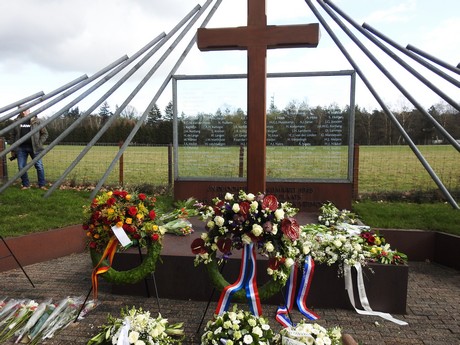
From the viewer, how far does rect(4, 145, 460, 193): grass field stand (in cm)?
753

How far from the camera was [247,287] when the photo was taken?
330cm

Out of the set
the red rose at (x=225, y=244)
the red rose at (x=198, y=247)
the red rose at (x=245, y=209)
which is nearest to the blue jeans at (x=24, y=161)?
the red rose at (x=198, y=247)

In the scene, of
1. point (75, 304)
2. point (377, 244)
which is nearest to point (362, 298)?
point (377, 244)

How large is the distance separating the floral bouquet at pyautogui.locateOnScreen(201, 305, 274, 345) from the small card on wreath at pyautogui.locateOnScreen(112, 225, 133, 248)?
1.13 metres

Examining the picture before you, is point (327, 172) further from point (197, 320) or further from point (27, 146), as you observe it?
point (27, 146)

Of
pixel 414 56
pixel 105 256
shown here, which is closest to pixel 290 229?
pixel 105 256

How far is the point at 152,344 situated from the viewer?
2.85 meters

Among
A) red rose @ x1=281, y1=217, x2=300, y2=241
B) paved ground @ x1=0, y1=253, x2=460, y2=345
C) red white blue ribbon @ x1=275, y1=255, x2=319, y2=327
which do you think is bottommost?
paved ground @ x1=0, y1=253, x2=460, y2=345

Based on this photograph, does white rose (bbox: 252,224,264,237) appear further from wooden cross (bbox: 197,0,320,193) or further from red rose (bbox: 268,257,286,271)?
wooden cross (bbox: 197,0,320,193)

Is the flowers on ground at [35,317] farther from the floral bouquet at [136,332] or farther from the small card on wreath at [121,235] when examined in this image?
the small card on wreath at [121,235]

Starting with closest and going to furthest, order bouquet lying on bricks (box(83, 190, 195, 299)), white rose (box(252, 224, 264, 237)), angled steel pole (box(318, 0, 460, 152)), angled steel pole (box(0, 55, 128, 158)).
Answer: white rose (box(252, 224, 264, 237)), bouquet lying on bricks (box(83, 190, 195, 299)), angled steel pole (box(318, 0, 460, 152)), angled steel pole (box(0, 55, 128, 158))

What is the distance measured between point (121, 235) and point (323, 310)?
2188mm

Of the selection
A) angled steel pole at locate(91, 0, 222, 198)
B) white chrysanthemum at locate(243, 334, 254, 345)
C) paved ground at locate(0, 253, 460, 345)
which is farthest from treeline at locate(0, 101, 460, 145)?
white chrysanthemum at locate(243, 334, 254, 345)

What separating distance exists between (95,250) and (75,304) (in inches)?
26.3
